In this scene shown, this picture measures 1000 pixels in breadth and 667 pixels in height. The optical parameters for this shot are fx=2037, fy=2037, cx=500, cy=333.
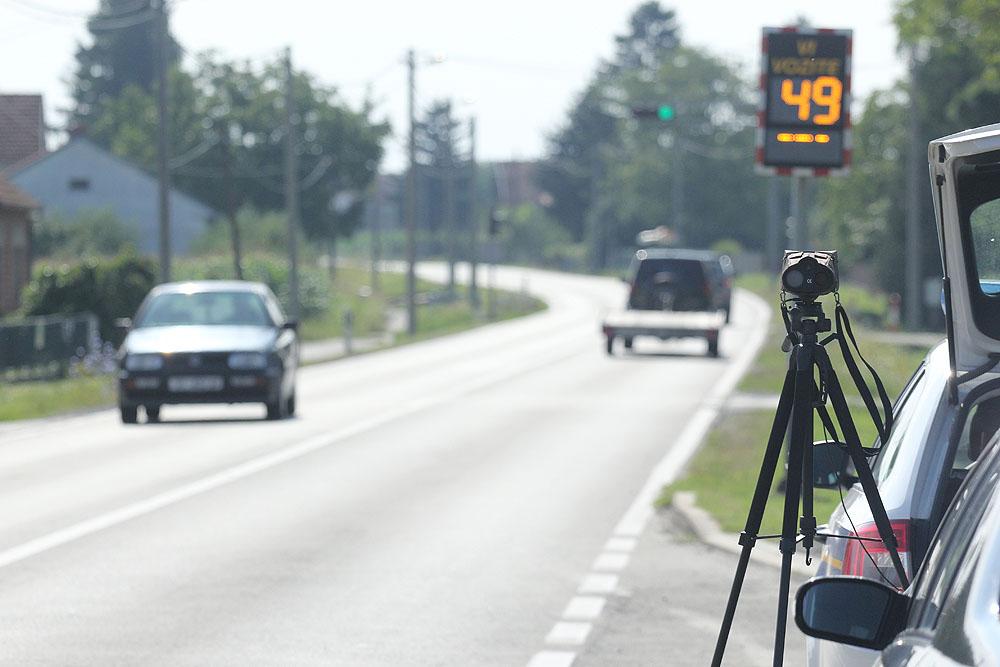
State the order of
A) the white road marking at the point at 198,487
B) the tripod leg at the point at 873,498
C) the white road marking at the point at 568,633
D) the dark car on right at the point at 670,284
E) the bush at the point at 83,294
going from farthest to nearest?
1. the dark car on right at the point at 670,284
2. the bush at the point at 83,294
3. the white road marking at the point at 198,487
4. the white road marking at the point at 568,633
5. the tripod leg at the point at 873,498

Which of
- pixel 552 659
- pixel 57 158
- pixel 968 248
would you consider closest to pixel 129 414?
pixel 552 659

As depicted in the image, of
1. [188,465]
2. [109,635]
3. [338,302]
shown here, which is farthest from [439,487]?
[338,302]

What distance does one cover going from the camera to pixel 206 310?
77.2 ft

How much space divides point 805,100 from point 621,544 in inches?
139

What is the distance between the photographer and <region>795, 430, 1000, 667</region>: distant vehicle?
3.03 metres

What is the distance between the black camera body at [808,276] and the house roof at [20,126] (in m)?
65.2

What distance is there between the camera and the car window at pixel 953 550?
11.0ft

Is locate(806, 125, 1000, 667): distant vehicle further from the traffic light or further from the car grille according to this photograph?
the traffic light

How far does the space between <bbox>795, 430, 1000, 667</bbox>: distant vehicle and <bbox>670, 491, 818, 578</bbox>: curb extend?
21.6 feet

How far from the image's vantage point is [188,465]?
57.4ft

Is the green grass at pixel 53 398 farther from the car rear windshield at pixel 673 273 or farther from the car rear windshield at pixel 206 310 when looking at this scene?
the car rear windshield at pixel 673 273

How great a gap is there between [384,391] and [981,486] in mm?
26773

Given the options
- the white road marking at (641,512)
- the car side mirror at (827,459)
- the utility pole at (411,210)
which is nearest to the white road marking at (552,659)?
the white road marking at (641,512)

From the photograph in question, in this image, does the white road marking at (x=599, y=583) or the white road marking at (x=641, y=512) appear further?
the white road marking at (x=599, y=583)
